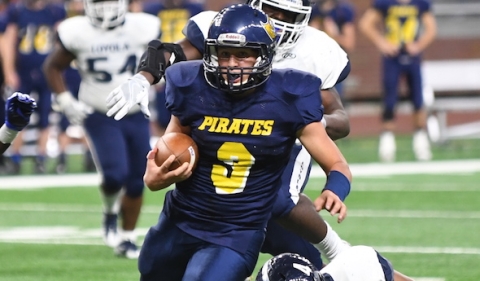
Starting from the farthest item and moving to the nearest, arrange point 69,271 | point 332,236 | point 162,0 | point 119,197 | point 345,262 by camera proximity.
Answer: point 162,0, point 119,197, point 69,271, point 332,236, point 345,262

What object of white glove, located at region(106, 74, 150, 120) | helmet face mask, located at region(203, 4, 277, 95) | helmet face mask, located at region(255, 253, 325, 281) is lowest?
white glove, located at region(106, 74, 150, 120)

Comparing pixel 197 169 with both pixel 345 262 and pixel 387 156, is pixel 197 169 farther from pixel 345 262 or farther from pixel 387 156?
pixel 387 156

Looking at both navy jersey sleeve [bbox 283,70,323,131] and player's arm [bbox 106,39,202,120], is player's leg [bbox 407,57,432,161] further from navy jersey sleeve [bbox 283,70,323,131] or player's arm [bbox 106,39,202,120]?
navy jersey sleeve [bbox 283,70,323,131]

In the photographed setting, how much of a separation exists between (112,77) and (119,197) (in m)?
0.77

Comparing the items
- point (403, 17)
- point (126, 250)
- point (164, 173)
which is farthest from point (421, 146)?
point (164, 173)

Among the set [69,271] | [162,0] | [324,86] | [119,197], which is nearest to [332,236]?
[324,86]

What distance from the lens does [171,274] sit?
416cm

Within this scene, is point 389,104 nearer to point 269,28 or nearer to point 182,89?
point 269,28

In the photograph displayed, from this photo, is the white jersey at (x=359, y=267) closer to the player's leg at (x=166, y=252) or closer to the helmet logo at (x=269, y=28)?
the player's leg at (x=166, y=252)

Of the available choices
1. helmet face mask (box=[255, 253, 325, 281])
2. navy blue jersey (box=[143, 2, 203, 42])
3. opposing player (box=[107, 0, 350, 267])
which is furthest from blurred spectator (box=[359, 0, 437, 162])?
helmet face mask (box=[255, 253, 325, 281])

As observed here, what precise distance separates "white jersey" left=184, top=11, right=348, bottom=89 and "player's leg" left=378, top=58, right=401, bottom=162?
6974 mm

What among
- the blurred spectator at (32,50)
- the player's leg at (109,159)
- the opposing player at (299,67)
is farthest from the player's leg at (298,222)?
the blurred spectator at (32,50)

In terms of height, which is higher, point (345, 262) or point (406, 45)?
point (345, 262)

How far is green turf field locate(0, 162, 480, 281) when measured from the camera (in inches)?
229
